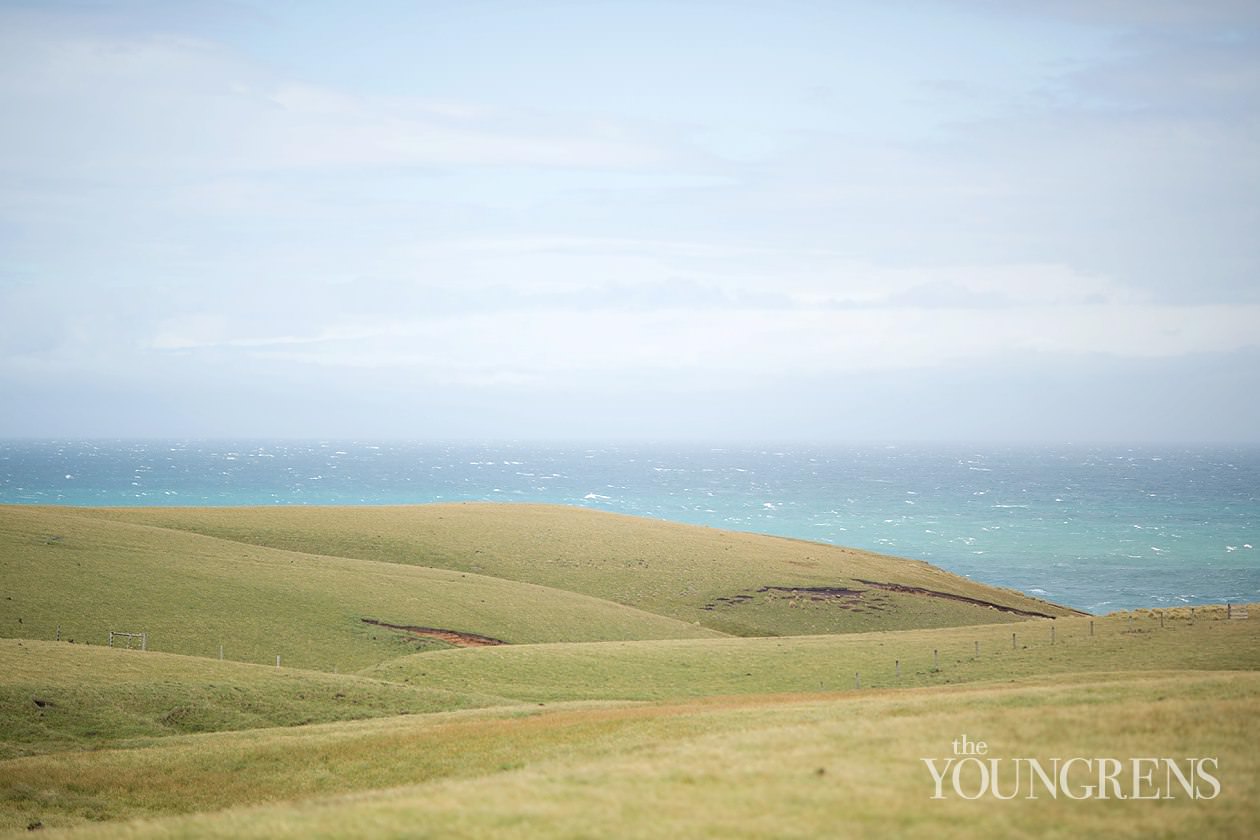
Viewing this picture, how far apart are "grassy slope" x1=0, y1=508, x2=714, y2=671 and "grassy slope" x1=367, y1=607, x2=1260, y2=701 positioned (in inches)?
306

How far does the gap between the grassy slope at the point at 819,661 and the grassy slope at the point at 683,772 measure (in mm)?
14736

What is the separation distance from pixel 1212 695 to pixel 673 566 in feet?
205

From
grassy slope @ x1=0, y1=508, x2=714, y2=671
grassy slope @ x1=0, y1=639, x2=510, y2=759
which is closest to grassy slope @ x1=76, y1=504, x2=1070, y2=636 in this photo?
grassy slope @ x1=0, y1=508, x2=714, y2=671

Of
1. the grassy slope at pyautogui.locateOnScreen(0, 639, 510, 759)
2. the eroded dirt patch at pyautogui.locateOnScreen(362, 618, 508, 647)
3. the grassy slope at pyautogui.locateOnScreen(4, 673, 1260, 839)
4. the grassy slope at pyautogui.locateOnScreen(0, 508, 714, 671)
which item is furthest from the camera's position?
the eroded dirt patch at pyautogui.locateOnScreen(362, 618, 508, 647)

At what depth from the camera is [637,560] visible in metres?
87.2

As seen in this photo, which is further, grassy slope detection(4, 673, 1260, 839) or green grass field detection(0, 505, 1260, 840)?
green grass field detection(0, 505, 1260, 840)

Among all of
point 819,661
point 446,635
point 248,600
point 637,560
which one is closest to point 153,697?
point 248,600

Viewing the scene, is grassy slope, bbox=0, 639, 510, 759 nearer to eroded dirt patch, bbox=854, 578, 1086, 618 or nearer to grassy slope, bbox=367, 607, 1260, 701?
grassy slope, bbox=367, 607, 1260, 701

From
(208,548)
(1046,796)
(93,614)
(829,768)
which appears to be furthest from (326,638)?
(1046,796)

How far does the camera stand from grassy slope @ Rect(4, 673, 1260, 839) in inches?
623

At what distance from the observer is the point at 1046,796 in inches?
657

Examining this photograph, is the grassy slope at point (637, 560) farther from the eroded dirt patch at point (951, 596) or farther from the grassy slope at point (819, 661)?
the grassy slope at point (819, 661)

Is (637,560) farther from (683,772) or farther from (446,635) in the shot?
(683,772)

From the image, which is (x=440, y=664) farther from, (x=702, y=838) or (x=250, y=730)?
(x=702, y=838)
